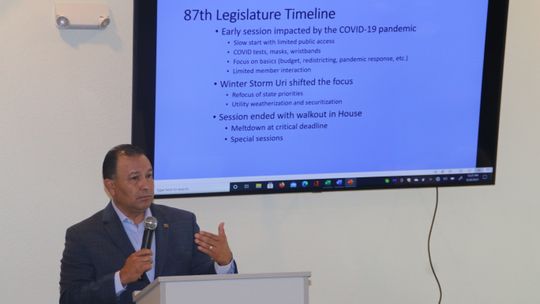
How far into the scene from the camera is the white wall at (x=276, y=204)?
504cm

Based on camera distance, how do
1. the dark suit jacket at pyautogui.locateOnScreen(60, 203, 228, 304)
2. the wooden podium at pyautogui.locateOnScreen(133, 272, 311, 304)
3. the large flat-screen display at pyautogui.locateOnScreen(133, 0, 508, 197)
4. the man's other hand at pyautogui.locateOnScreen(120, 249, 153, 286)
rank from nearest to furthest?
1. the wooden podium at pyautogui.locateOnScreen(133, 272, 311, 304)
2. the man's other hand at pyautogui.locateOnScreen(120, 249, 153, 286)
3. the dark suit jacket at pyautogui.locateOnScreen(60, 203, 228, 304)
4. the large flat-screen display at pyautogui.locateOnScreen(133, 0, 508, 197)

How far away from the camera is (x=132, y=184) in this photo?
4.47 metres

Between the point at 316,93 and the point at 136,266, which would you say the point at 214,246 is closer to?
the point at 136,266

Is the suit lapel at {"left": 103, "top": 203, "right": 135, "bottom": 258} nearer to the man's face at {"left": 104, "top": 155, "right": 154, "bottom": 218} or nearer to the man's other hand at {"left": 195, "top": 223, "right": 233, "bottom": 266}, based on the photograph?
the man's face at {"left": 104, "top": 155, "right": 154, "bottom": 218}

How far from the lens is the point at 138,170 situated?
4.48 metres

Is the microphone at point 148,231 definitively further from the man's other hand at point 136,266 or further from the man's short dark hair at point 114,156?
the man's short dark hair at point 114,156

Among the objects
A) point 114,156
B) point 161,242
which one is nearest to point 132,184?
point 114,156

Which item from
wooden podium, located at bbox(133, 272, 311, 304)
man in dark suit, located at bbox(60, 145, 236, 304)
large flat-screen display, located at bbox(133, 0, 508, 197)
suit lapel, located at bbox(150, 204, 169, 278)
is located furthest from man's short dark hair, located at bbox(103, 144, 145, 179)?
wooden podium, located at bbox(133, 272, 311, 304)

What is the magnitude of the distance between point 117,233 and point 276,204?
1.15 m

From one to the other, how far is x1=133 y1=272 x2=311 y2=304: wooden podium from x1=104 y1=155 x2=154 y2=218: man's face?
2.73ft

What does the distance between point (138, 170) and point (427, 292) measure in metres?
1.85

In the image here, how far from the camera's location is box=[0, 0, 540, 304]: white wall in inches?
199

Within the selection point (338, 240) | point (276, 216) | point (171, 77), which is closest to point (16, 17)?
point (171, 77)

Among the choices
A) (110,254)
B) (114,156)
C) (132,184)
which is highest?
(114,156)
